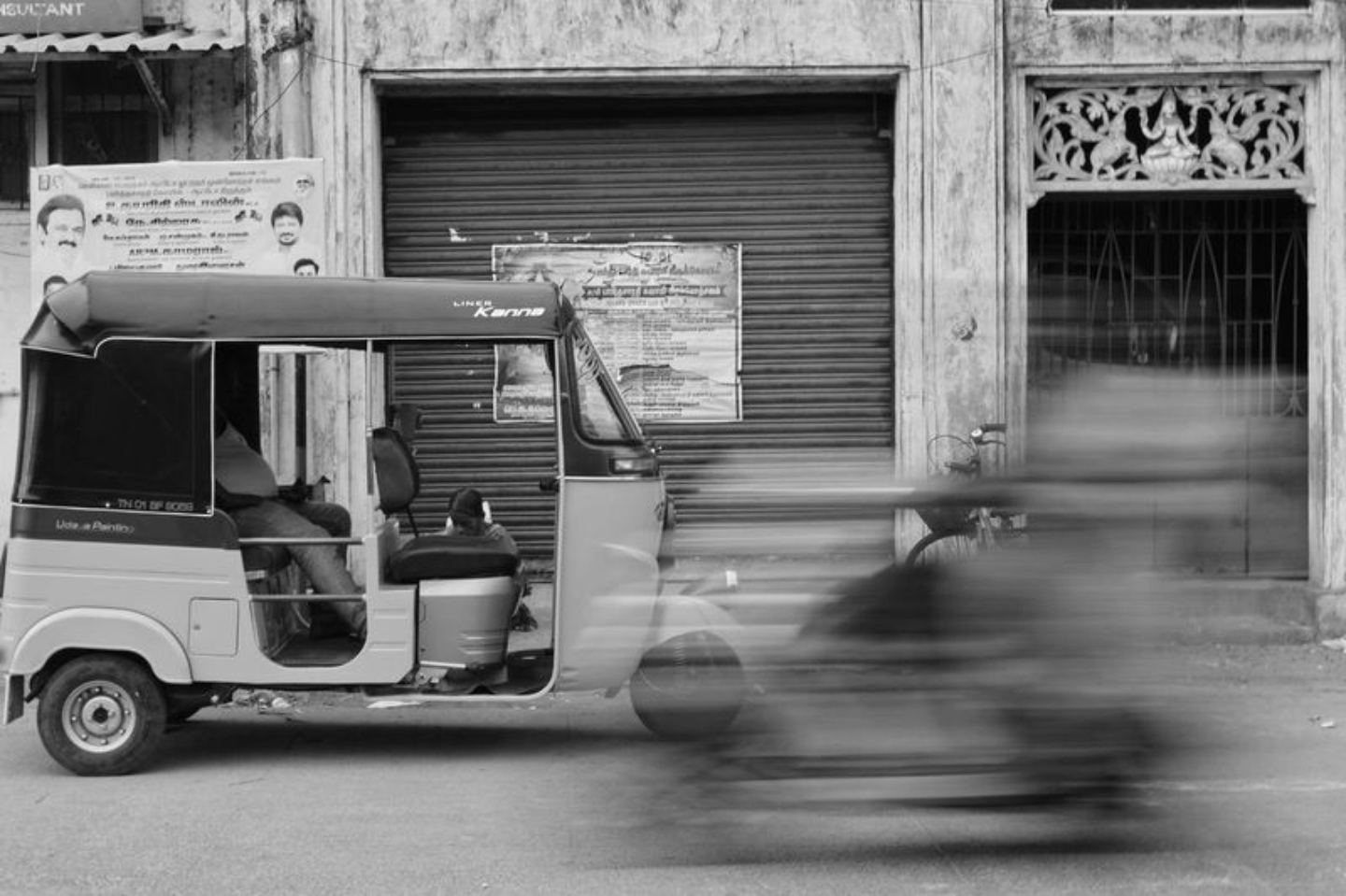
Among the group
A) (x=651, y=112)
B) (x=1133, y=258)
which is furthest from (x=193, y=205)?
(x=1133, y=258)

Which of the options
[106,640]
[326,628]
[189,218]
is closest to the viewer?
[106,640]

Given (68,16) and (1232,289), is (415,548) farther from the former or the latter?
(1232,289)

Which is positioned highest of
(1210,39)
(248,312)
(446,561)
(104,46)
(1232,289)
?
(1210,39)

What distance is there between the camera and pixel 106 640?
23.9 feet

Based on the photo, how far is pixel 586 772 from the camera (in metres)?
7.31

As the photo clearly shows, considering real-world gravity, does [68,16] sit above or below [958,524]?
above

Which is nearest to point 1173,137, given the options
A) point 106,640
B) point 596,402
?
point 596,402

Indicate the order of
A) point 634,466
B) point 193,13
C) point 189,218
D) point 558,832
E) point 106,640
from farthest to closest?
point 193,13, point 189,218, point 634,466, point 106,640, point 558,832

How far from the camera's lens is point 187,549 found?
24.0ft

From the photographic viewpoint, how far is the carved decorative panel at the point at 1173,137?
36.8 ft

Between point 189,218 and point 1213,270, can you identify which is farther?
point 1213,270

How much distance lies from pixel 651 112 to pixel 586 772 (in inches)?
225

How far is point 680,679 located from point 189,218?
4762 millimetres

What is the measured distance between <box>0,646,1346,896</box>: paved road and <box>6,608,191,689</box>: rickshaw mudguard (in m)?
0.49
